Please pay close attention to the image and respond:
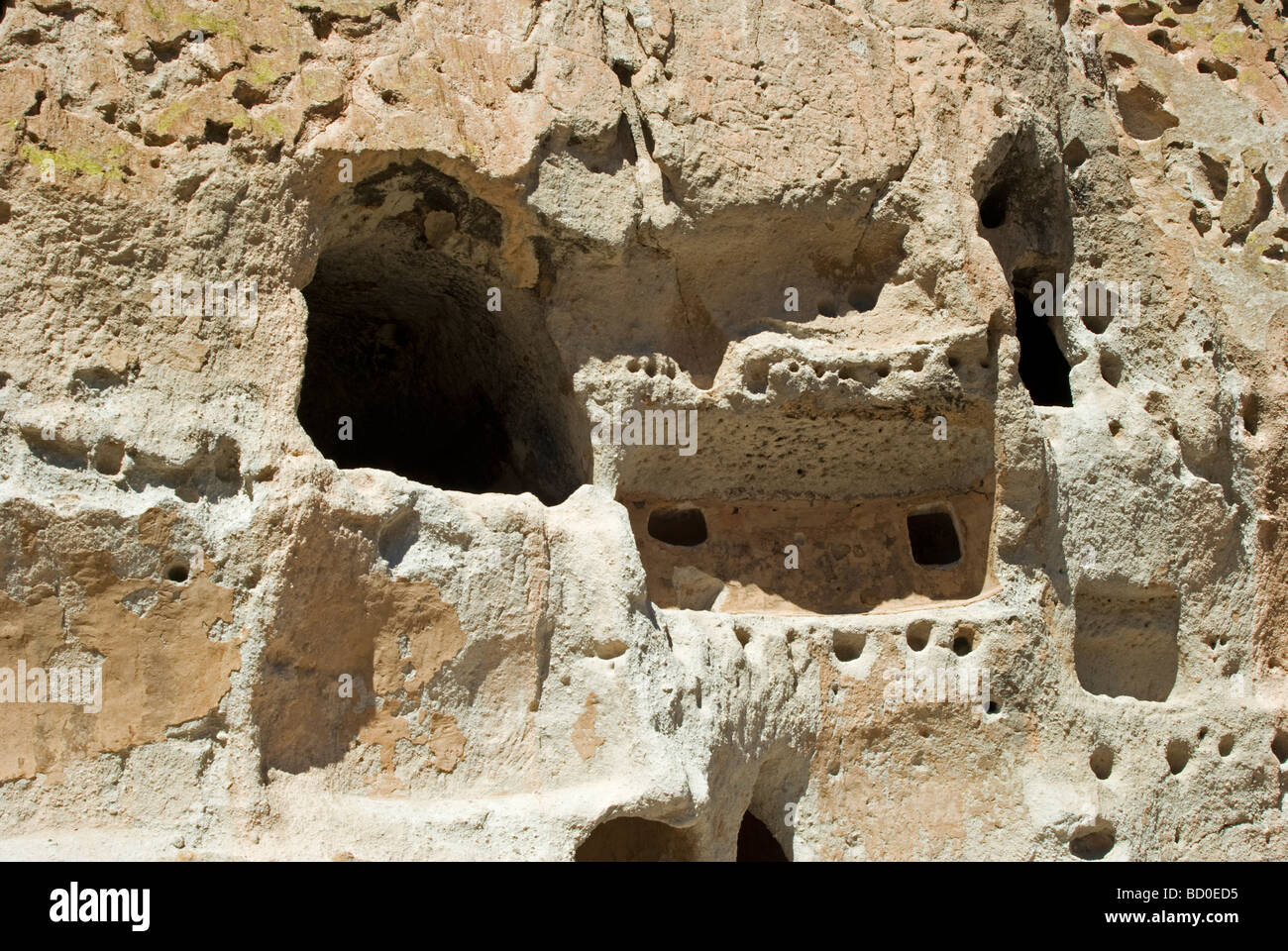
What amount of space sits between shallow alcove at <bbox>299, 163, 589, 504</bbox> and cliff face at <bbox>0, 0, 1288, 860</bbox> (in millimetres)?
24

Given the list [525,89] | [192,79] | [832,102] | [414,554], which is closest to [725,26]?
[832,102]

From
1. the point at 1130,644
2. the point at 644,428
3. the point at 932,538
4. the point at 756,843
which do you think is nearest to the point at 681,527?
the point at 644,428

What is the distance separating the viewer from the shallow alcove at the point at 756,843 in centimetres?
626

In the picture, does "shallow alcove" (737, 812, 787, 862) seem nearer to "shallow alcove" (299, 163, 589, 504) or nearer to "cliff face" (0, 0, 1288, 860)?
"cliff face" (0, 0, 1288, 860)

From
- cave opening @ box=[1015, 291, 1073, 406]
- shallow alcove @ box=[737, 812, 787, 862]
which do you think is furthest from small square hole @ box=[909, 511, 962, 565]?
shallow alcove @ box=[737, 812, 787, 862]

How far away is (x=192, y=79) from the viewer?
502 centimetres

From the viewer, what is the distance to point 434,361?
266 inches

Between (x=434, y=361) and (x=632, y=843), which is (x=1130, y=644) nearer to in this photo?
Answer: (x=632, y=843)

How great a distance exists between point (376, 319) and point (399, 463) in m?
0.68

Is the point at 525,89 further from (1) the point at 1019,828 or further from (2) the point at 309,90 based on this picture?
(1) the point at 1019,828

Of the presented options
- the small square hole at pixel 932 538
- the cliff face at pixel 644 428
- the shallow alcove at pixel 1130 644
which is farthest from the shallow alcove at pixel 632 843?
the shallow alcove at pixel 1130 644

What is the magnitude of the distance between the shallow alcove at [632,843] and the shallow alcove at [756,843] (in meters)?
0.90

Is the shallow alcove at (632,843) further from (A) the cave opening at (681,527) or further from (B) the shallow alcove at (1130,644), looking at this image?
(B) the shallow alcove at (1130,644)

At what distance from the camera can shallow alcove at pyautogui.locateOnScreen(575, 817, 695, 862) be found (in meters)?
5.30
